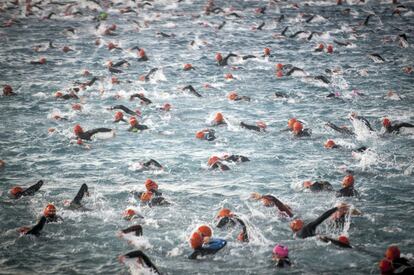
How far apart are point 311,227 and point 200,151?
5.04 m

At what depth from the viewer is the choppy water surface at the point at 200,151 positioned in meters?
8.78

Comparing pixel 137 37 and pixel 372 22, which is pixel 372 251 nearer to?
pixel 137 37

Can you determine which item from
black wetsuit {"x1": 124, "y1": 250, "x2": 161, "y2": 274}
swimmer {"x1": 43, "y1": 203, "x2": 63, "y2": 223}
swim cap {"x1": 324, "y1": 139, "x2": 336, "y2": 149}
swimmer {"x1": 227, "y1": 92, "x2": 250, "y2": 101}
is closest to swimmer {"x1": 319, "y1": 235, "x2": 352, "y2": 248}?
black wetsuit {"x1": 124, "y1": 250, "x2": 161, "y2": 274}

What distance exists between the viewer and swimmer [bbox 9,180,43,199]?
10.6 meters

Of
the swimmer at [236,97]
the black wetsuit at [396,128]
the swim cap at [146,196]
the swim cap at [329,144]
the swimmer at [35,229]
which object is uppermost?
the black wetsuit at [396,128]

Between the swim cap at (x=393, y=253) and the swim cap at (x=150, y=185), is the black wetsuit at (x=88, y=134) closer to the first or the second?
the swim cap at (x=150, y=185)

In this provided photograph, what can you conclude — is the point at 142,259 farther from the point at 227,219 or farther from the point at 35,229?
the point at 35,229

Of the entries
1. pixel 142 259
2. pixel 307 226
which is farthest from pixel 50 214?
pixel 307 226

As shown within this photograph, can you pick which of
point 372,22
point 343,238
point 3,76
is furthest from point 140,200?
point 372,22

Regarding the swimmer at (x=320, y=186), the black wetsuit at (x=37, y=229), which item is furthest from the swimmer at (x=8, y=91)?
the swimmer at (x=320, y=186)

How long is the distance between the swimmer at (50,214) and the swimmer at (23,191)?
3.89ft

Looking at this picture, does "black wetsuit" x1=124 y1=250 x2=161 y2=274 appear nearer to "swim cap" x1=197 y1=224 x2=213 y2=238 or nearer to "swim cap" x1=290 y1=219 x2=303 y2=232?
"swim cap" x1=197 y1=224 x2=213 y2=238

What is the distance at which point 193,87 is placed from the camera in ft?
61.2

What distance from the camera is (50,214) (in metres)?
9.62
